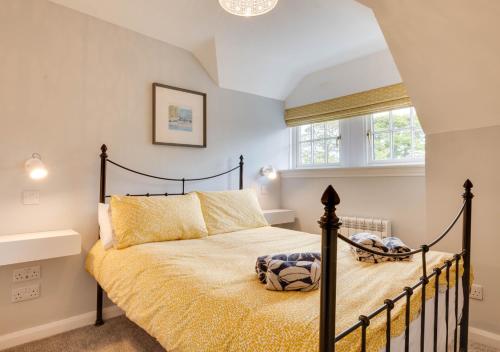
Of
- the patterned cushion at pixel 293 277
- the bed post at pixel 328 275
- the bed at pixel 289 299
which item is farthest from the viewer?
the patterned cushion at pixel 293 277

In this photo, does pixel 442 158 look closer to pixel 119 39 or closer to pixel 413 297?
pixel 413 297

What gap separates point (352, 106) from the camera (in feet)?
10.2

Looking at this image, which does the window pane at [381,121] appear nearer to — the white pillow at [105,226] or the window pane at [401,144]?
the window pane at [401,144]

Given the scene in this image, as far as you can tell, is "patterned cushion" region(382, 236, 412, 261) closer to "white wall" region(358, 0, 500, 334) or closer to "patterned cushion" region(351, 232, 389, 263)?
"patterned cushion" region(351, 232, 389, 263)

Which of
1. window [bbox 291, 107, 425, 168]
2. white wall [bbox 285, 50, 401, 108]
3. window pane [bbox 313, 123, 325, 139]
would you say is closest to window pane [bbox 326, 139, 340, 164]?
window [bbox 291, 107, 425, 168]

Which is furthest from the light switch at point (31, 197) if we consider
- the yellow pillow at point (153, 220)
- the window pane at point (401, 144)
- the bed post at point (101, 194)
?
the window pane at point (401, 144)

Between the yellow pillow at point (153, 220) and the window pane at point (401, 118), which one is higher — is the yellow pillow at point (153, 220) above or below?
below

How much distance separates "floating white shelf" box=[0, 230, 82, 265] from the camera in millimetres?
1793

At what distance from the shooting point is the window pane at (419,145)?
2717 millimetres

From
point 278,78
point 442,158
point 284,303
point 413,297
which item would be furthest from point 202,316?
point 278,78

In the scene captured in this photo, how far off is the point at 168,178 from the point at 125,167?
395 mm

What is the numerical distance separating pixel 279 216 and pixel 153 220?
1.60m

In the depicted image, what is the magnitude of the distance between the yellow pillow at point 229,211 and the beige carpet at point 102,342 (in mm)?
861

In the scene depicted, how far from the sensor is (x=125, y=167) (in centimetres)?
252
